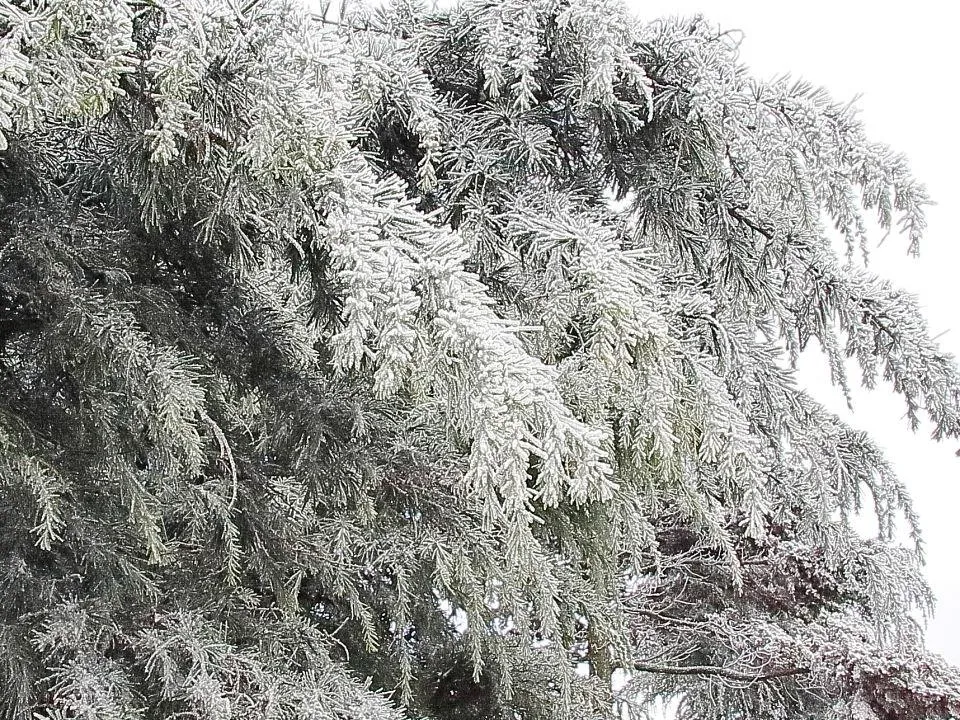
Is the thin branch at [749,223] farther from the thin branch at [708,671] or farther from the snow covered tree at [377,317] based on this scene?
the thin branch at [708,671]

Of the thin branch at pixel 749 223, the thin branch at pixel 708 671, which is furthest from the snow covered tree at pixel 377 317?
the thin branch at pixel 708 671

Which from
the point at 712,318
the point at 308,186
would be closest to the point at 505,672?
the point at 712,318

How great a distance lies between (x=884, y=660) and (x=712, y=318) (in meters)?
1.70

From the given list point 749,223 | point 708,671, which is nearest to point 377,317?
point 749,223

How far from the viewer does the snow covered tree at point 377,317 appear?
100 cm

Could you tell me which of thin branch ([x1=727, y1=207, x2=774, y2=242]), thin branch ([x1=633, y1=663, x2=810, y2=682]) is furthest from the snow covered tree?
thin branch ([x1=633, y1=663, x2=810, y2=682])

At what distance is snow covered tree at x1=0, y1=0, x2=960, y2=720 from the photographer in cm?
100

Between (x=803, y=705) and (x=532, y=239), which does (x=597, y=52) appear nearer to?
(x=532, y=239)

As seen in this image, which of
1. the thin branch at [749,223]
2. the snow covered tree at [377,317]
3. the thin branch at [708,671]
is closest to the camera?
the snow covered tree at [377,317]

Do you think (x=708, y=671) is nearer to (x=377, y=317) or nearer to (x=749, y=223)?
(x=749, y=223)

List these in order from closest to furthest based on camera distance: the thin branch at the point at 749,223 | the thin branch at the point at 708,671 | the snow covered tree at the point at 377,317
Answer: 1. the snow covered tree at the point at 377,317
2. the thin branch at the point at 749,223
3. the thin branch at the point at 708,671

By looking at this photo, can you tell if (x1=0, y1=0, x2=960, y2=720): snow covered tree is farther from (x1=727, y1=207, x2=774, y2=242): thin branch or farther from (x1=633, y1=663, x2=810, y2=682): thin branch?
(x1=633, y1=663, x2=810, y2=682): thin branch

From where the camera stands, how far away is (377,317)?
3.22ft

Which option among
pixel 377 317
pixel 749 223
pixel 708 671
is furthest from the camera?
pixel 708 671
